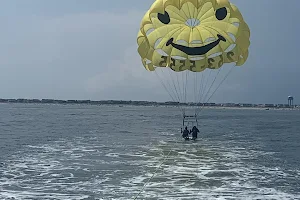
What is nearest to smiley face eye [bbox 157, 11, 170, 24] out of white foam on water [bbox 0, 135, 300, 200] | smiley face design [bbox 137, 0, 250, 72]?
smiley face design [bbox 137, 0, 250, 72]

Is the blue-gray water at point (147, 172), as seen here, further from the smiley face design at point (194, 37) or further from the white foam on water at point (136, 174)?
the smiley face design at point (194, 37)

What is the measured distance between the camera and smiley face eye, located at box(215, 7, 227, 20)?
22.3 metres

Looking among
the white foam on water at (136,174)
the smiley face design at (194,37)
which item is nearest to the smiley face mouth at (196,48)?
the smiley face design at (194,37)

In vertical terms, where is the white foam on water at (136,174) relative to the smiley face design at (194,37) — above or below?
below

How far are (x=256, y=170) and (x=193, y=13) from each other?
9.38 meters

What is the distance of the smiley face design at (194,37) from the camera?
74.5 feet

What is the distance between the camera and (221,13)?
73.7 ft

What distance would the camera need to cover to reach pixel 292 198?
52.6ft

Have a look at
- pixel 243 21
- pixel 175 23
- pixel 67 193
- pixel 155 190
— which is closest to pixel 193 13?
pixel 175 23

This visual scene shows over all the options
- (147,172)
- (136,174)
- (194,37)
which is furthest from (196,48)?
(136,174)

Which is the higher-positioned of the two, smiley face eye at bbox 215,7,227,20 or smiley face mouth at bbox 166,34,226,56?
smiley face eye at bbox 215,7,227,20

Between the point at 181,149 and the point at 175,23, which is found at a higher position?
the point at 175,23

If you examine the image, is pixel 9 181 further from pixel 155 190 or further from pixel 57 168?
pixel 155 190

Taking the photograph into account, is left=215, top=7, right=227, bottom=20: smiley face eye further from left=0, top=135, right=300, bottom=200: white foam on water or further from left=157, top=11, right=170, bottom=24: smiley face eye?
left=0, top=135, right=300, bottom=200: white foam on water
